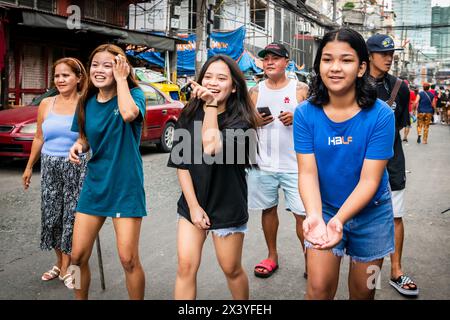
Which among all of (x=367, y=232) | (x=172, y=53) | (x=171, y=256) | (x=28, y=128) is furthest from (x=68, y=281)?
(x=172, y=53)

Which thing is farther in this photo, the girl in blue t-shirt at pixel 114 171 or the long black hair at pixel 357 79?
the girl in blue t-shirt at pixel 114 171

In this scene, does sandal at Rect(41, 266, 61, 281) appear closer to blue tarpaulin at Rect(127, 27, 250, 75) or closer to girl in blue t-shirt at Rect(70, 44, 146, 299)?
girl in blue t-shirt at Rect(70, 44, 146, 299)

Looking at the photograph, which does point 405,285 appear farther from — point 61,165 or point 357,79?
point 61,165

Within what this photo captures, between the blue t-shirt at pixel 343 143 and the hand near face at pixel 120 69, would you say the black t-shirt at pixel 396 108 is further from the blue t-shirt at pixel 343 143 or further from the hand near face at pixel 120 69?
the hand near face at pixel 120 69

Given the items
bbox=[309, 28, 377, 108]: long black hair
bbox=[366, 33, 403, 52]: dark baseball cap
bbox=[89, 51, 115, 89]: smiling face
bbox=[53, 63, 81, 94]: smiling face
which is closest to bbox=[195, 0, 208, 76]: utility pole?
bbox=[53, 63, 81, 94]: smiling face

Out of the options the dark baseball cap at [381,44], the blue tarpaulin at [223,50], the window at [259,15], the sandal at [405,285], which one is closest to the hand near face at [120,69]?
the dark baseball cap at [381,44]

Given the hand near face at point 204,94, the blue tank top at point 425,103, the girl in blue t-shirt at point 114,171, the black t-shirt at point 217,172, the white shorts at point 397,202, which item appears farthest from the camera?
the blue tank top at point 425,103

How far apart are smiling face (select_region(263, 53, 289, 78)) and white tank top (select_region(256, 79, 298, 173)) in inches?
5.1

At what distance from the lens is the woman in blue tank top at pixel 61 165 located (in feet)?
12.5

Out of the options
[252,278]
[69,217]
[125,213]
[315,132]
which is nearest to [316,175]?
[315,132]

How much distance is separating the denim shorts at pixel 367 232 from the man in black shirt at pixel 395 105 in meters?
1.35

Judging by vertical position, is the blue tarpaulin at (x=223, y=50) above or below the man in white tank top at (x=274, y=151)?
above

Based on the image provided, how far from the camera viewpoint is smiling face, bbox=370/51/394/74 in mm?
3770

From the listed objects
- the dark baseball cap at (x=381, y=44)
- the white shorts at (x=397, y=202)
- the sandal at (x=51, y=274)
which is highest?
the dark baseball cap at (x=381, y=44)
